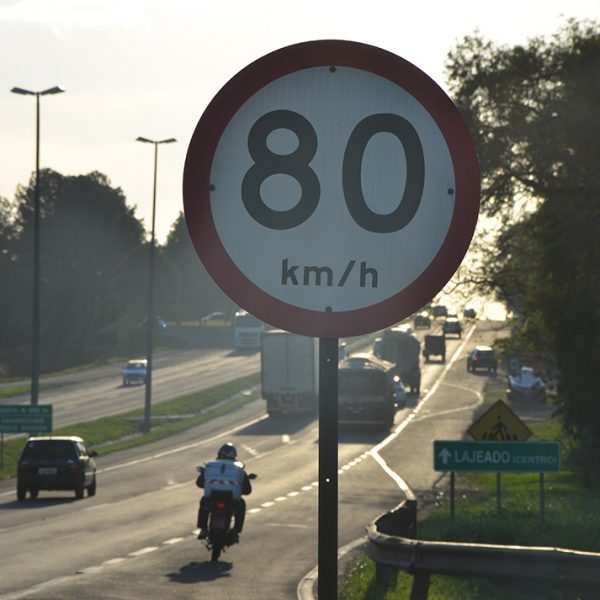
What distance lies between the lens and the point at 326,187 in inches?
161

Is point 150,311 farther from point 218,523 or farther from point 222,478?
point 218,523

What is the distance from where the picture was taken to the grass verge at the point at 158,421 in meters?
60.4

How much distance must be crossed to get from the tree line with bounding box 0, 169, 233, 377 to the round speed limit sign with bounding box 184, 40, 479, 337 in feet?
420

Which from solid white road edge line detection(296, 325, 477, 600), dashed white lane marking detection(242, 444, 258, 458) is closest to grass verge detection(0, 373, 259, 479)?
dashed white lane marking detection(242, 444, 258, 458)

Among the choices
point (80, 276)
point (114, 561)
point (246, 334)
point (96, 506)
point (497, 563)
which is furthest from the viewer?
point (80, 276)

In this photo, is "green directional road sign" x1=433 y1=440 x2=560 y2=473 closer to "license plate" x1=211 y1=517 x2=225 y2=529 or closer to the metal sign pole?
"license plate" x1=211 y1=517 x2=225 y2=529

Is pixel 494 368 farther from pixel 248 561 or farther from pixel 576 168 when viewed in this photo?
pixel 248 561

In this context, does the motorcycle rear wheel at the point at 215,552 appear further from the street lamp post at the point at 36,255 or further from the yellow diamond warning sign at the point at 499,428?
the street lamp post at the point at 36,255

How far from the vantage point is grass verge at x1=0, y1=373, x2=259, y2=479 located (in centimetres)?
6044

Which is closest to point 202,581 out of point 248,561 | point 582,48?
point 248,561

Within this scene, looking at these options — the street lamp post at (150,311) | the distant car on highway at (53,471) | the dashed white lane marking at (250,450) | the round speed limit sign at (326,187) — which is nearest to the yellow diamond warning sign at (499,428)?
the distant car on highway at (53,471)

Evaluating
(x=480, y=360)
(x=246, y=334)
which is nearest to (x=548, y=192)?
(x=480, y=360)

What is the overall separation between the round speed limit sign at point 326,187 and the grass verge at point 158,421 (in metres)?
44.1

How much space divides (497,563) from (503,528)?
12146mm
